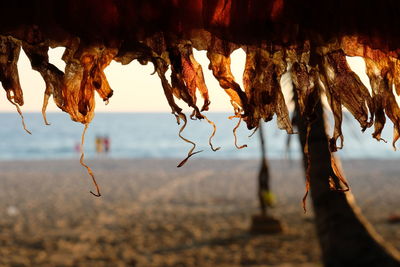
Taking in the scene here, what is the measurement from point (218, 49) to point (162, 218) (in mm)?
11325

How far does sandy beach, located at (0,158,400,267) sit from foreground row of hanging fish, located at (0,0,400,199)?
7.02m

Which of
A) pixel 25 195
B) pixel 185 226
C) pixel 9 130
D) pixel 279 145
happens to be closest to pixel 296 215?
pixel 185 226

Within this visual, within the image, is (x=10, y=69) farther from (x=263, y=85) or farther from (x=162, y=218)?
(x=162, y=218)

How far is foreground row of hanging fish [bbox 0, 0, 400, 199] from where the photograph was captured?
0.82m

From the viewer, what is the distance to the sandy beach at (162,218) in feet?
27.3

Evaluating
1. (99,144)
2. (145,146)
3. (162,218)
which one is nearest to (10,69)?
(162,218)

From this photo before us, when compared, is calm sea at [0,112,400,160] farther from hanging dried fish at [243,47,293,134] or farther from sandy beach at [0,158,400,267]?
hanging dried fish at [243,47,293,134]

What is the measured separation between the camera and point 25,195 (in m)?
16.2

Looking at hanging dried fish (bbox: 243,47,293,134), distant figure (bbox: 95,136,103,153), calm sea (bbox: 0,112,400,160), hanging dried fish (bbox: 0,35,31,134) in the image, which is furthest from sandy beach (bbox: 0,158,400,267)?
calm sea (bbox: 0,112,400,160)

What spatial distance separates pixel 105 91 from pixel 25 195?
53.3 feet

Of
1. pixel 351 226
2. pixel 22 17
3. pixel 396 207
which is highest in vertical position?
pixel 22 17

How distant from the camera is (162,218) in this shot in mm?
11977

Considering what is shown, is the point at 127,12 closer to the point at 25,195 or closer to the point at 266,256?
the point at 266,256

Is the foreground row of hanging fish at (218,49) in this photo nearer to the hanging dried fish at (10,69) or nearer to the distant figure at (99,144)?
the hanging dried fish at (10,69)
